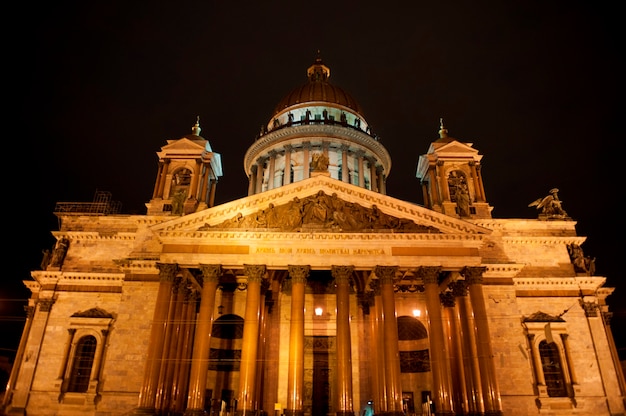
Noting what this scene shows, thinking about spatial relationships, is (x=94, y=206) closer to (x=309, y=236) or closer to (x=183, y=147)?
(x=183, y=147)

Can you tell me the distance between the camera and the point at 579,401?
79.1ft

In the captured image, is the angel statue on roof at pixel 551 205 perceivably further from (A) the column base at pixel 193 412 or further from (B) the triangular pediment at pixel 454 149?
(A) the column base at pixel 193 412

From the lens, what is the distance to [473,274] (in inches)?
894

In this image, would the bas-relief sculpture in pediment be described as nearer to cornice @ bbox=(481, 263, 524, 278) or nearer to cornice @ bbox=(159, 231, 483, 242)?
cornice @ bbox=(159, 231, 483, 242)

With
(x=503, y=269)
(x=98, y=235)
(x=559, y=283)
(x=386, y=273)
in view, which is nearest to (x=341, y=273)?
(x=386, y=273)

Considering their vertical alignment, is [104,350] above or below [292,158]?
below

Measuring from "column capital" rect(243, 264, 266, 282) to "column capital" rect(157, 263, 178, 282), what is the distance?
3.66m

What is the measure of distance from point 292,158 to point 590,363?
86.8ft

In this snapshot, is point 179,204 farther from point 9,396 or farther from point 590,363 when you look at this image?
point 590,363

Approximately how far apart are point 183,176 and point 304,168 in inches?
443

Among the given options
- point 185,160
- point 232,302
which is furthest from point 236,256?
point 185,160

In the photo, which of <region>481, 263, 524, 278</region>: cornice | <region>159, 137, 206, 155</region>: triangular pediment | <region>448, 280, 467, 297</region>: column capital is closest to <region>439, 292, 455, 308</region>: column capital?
<region>448, 280, 467, 297</region>: column capital

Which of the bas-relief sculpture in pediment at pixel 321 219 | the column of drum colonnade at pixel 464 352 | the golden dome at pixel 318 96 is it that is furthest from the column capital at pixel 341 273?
the golden dome at pixel 318 96

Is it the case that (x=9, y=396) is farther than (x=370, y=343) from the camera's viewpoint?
No
